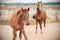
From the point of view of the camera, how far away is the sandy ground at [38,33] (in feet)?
6.34

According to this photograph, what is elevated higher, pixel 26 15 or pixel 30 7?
pixel 30 7

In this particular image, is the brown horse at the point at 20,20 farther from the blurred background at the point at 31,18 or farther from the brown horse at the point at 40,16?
the brown horse at the point at 40,16

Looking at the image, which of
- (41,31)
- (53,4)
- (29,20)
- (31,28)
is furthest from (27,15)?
(53,4)

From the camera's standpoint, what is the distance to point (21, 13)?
1.94 m

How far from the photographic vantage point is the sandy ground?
6.34 ft

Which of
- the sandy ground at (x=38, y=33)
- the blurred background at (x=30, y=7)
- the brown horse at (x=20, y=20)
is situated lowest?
the sandy ground at (x=38, y=33)

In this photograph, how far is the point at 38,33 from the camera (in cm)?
195

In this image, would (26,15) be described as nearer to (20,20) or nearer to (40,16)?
(20,20)

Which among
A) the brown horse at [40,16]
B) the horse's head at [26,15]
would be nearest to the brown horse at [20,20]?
the horse's head at [26,15]

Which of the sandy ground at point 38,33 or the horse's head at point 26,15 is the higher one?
the horse's head at point 26,15

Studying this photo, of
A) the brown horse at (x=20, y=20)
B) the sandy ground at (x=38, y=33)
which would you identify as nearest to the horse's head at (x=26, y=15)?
the brown horse at (x=20, y=20)

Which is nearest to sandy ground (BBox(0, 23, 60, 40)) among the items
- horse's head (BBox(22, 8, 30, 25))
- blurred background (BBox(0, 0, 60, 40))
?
blurred background (BBox(0, 0, 60, 40))

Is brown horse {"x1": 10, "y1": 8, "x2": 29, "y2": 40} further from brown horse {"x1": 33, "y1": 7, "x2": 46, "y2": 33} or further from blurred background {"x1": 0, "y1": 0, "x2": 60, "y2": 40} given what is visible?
brown horse {"x1": 33, "y1": 7, "x2": 46, "y2": 33}

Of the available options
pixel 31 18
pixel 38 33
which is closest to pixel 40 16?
pixel 31 18
